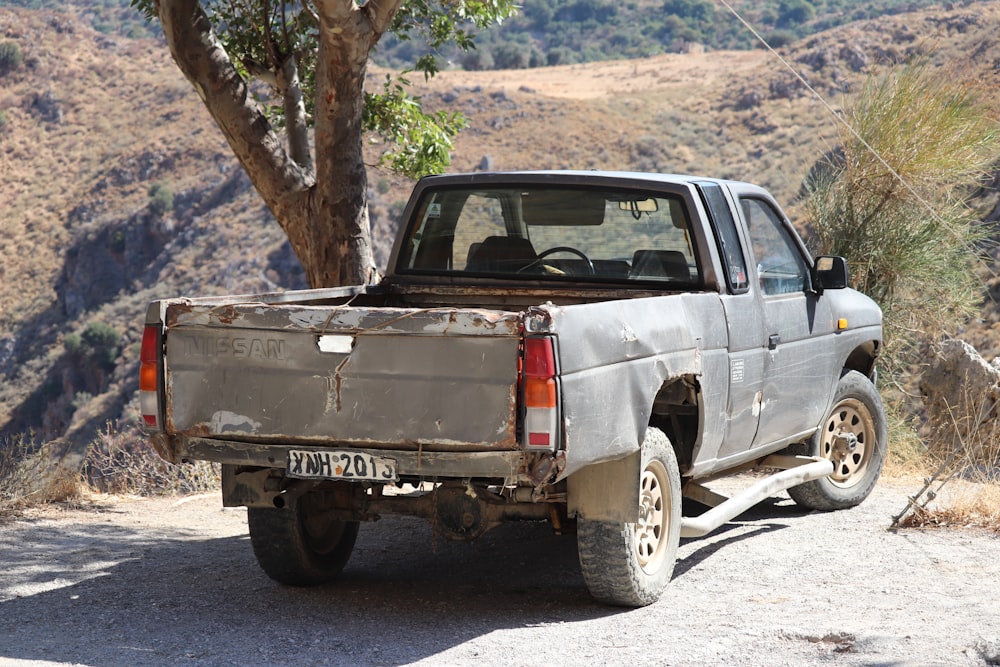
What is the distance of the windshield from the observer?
609 cm

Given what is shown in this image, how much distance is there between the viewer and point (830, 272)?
22.3ft

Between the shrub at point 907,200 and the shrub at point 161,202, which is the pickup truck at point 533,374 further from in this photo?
the shrub at point 161,202

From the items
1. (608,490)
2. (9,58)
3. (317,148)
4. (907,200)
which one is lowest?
(608,490)

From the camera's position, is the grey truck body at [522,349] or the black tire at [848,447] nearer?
the grey truck body at [522,349]

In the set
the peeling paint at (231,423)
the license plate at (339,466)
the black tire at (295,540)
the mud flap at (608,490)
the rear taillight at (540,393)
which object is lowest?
the black tire at (295,540)

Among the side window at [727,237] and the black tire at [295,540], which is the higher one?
the side window at [727,237]

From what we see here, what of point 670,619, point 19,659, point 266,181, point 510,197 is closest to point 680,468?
point 670,619

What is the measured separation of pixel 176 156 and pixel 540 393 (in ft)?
171

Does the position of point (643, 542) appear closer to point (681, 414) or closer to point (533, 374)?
point (681, 414)

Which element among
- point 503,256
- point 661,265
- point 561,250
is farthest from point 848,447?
point 503,256

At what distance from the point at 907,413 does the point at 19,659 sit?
886 centimetres

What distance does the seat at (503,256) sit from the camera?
6.40 m

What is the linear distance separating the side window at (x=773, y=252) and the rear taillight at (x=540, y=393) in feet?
7.64

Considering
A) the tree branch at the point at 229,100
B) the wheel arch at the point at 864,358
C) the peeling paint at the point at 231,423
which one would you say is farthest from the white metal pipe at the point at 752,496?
the tree branch at the point at 229,100
